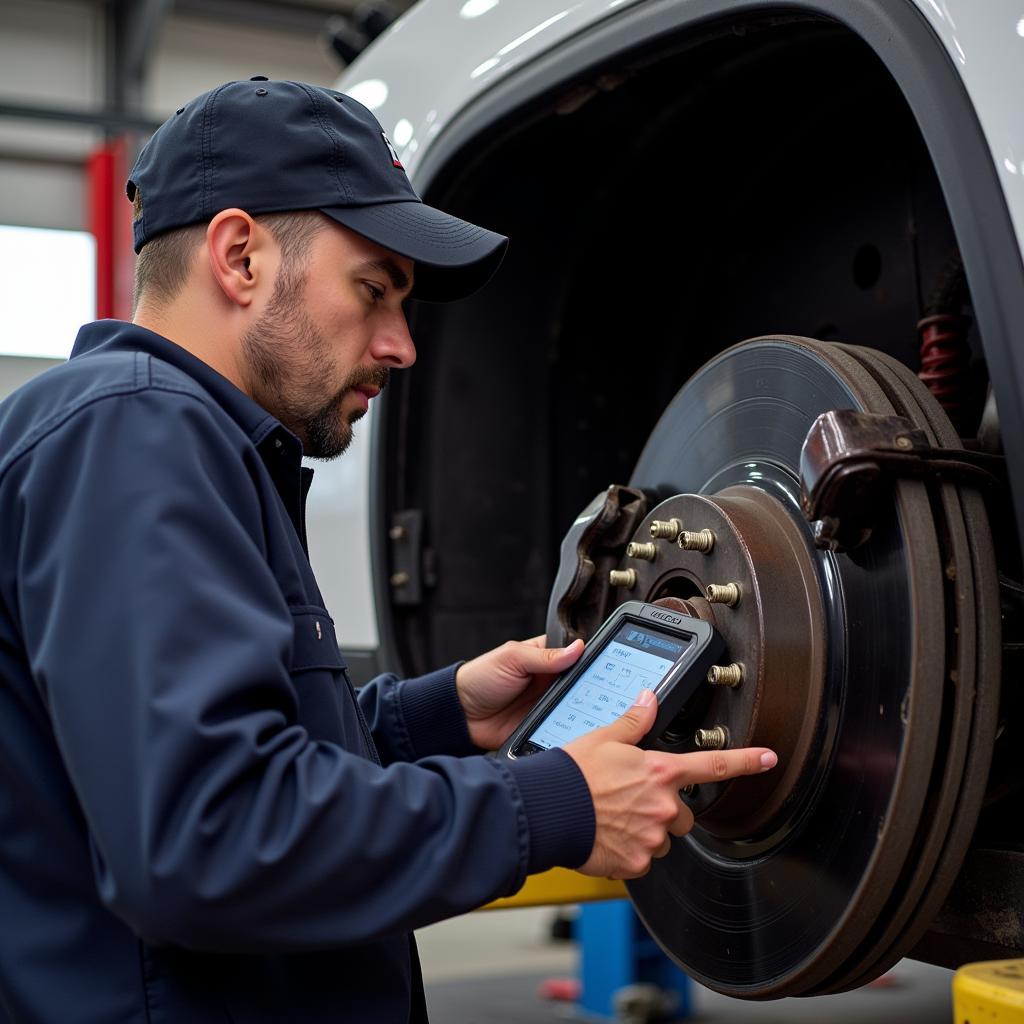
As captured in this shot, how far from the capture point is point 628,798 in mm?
800

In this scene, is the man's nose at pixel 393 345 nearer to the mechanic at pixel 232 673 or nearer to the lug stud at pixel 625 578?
the mechanic at pixel 232 673

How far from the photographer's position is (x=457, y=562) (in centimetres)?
159

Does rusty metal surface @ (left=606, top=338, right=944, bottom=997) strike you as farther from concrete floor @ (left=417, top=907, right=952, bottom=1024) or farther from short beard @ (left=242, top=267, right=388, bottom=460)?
concrete floor @ (left=417, top=907, right=952, bottom=1024)

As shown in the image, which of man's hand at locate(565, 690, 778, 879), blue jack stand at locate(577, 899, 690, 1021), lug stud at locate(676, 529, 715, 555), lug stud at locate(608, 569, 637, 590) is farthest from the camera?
blue jack stand at locate(577, 899, 690, 1021)

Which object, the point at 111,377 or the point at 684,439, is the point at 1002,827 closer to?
the point at 684,439

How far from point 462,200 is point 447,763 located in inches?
35.2

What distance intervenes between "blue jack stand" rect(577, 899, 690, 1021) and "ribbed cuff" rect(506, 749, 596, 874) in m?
2.23

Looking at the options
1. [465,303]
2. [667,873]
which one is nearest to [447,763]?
[667,873]

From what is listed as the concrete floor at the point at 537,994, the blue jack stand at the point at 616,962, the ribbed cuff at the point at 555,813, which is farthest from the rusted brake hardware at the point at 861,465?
the blue jack stand at the point at 616,962

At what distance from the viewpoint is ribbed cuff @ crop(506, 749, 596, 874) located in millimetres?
758

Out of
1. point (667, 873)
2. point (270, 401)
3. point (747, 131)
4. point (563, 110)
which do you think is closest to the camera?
point (270, 401)

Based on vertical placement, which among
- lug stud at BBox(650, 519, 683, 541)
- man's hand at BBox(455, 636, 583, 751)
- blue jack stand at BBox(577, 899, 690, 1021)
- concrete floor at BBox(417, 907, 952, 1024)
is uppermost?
lug stud at BBox(650, 519, 683, 541)

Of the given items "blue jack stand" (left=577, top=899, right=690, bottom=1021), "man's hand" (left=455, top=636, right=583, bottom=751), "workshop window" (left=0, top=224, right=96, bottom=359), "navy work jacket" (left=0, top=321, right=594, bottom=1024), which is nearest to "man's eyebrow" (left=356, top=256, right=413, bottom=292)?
"navy work jacket" (left=0, top=321, right=594, bottom=1024)

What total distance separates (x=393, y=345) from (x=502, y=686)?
38 centimetres
